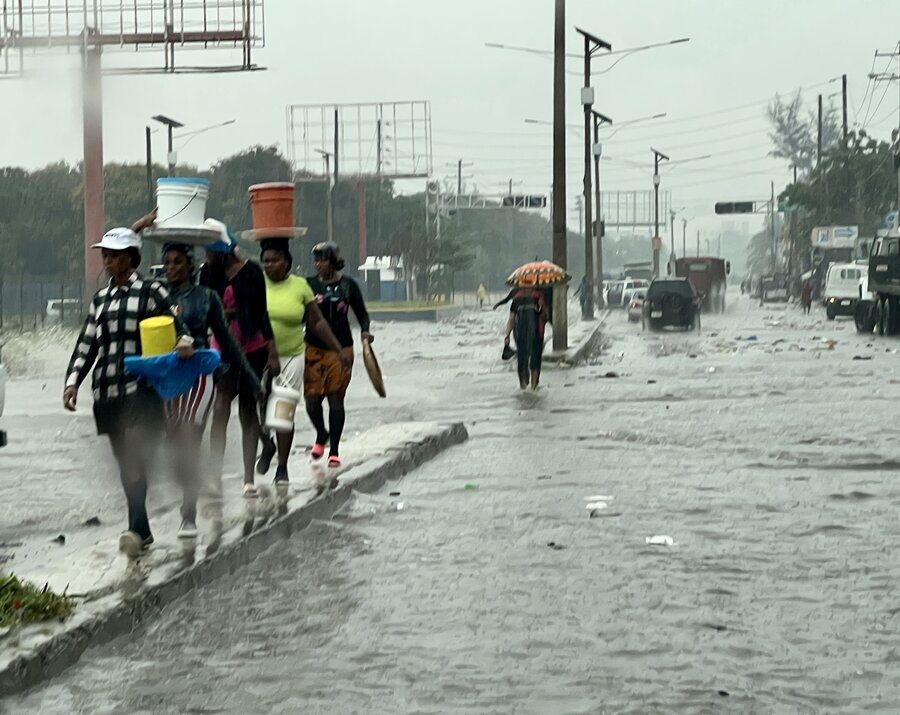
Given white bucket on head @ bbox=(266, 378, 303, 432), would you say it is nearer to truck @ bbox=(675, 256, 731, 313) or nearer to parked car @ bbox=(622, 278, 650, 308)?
truck @ bbox=(675, 256, 731, 313)

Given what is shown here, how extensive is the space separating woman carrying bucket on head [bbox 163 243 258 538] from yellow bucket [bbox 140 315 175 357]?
0.51m

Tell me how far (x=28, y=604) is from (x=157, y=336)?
184 cm

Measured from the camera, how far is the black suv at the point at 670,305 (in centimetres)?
5303

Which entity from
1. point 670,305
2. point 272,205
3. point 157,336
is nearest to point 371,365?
point 272,205

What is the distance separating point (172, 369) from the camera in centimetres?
893

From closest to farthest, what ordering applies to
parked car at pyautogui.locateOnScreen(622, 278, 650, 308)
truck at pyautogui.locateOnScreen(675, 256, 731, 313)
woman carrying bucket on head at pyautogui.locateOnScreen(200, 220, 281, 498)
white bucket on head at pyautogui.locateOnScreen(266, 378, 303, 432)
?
woman carrying bucket on head at pyautogui.locateOnScreen(200, 220, 281, 498) < white bucket on head at pyautogui.locateOnScreen(266, 378, 303, 432) < truck at pyautogui.locateOnScreen(675, 256, 731, 313) < parked car at pyautogui.locateOnScreen(622, 278, 650, 308)

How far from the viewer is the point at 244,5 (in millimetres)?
42562

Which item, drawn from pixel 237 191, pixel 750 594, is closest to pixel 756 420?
pixel 750 594

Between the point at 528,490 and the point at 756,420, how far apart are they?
21.9 feet

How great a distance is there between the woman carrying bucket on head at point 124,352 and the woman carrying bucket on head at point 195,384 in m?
0.37

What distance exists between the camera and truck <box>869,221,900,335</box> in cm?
4362

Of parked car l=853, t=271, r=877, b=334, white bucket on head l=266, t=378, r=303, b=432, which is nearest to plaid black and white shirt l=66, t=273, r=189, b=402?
white bucket on head l=266, t=378, r=303, b=432

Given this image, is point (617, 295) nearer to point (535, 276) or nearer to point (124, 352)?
point (535, 276)

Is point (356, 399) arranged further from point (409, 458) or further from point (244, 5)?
point (244, 5)
